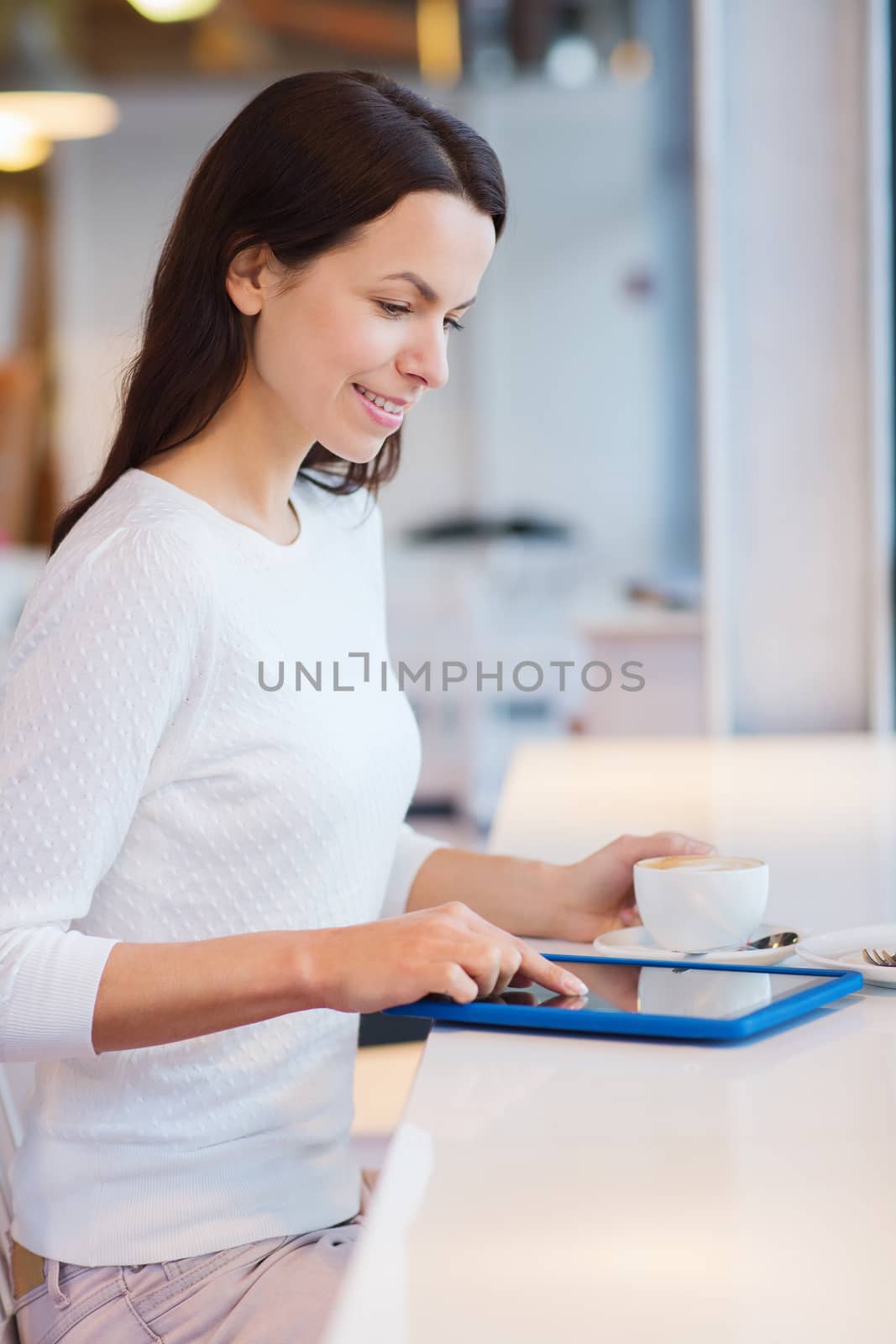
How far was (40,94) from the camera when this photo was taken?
5.78m

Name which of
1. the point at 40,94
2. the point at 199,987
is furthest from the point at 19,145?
the point at 199,987

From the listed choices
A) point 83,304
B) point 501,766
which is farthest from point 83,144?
point 501,766

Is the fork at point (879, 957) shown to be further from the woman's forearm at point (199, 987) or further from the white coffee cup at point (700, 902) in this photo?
the woman's forearm at point (199, 987)

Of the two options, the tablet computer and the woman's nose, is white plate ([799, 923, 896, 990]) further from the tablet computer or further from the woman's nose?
the woman's nose

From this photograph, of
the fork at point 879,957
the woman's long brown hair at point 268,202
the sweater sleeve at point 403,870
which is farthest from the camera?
the sweater sleeve at point 403,870

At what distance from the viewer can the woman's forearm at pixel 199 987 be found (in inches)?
29.6

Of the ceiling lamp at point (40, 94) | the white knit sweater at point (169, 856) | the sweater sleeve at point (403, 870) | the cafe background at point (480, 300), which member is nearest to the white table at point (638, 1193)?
the white knit sweater at point (169, 856)

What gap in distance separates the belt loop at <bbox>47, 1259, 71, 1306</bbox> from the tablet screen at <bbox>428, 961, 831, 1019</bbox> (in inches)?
11.6

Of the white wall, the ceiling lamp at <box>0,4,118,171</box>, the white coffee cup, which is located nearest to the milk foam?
the white coffee cup

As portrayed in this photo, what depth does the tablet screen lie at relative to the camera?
2.45ft

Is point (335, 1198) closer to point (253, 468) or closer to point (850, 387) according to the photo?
point (253, 468)

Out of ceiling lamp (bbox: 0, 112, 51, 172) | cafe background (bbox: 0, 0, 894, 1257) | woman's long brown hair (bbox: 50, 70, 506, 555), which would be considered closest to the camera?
woman's long brown hair (bbox: 50, 70, 506, 555)

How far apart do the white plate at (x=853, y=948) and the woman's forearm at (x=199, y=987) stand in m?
0.30

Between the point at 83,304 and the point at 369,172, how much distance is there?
673 centimetres
